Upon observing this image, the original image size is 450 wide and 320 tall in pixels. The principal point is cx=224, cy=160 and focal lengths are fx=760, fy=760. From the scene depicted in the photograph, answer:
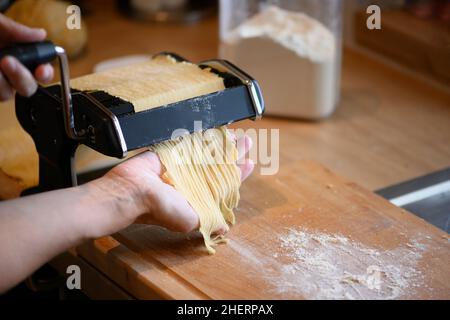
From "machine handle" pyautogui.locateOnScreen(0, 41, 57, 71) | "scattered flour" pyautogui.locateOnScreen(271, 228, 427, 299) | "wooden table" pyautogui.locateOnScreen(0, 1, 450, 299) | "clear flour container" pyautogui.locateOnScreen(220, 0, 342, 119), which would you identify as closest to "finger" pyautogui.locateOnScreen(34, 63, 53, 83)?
"machine handle" pyautogui.locateOnScreen(0, 41, 57, 71)

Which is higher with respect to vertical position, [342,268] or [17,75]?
[17,75]

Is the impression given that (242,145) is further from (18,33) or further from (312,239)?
(18,33)

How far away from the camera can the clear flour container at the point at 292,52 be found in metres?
1.56

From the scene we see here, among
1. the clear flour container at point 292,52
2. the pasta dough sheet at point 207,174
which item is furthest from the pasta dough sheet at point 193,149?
the clear flour container at point 292,52

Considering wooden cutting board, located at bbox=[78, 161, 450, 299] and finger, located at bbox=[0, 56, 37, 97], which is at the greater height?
finger, located at bbox=[0, 56, 37, 97]

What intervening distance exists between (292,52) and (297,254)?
0.59 m

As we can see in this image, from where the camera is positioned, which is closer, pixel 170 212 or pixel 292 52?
pixel 170 212

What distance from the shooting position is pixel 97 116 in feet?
3.38

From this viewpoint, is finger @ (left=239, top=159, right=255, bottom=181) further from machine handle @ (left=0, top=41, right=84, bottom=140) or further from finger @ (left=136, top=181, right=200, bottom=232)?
machine handle @ (left=0, top=41, right=84, bottom=140)

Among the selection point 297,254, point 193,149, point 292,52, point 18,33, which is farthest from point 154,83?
point 292,52

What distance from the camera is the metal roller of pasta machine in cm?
102

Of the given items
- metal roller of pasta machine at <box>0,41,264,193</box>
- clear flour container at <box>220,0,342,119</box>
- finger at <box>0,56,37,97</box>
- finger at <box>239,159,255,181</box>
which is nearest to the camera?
finger at <box>0,56,37,97</box>

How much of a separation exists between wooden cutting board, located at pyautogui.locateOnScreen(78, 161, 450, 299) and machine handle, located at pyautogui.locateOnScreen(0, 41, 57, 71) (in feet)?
0.98

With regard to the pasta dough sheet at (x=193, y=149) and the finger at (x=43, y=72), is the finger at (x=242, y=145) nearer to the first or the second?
the pasta dough sheet at (x=193, y=149)
